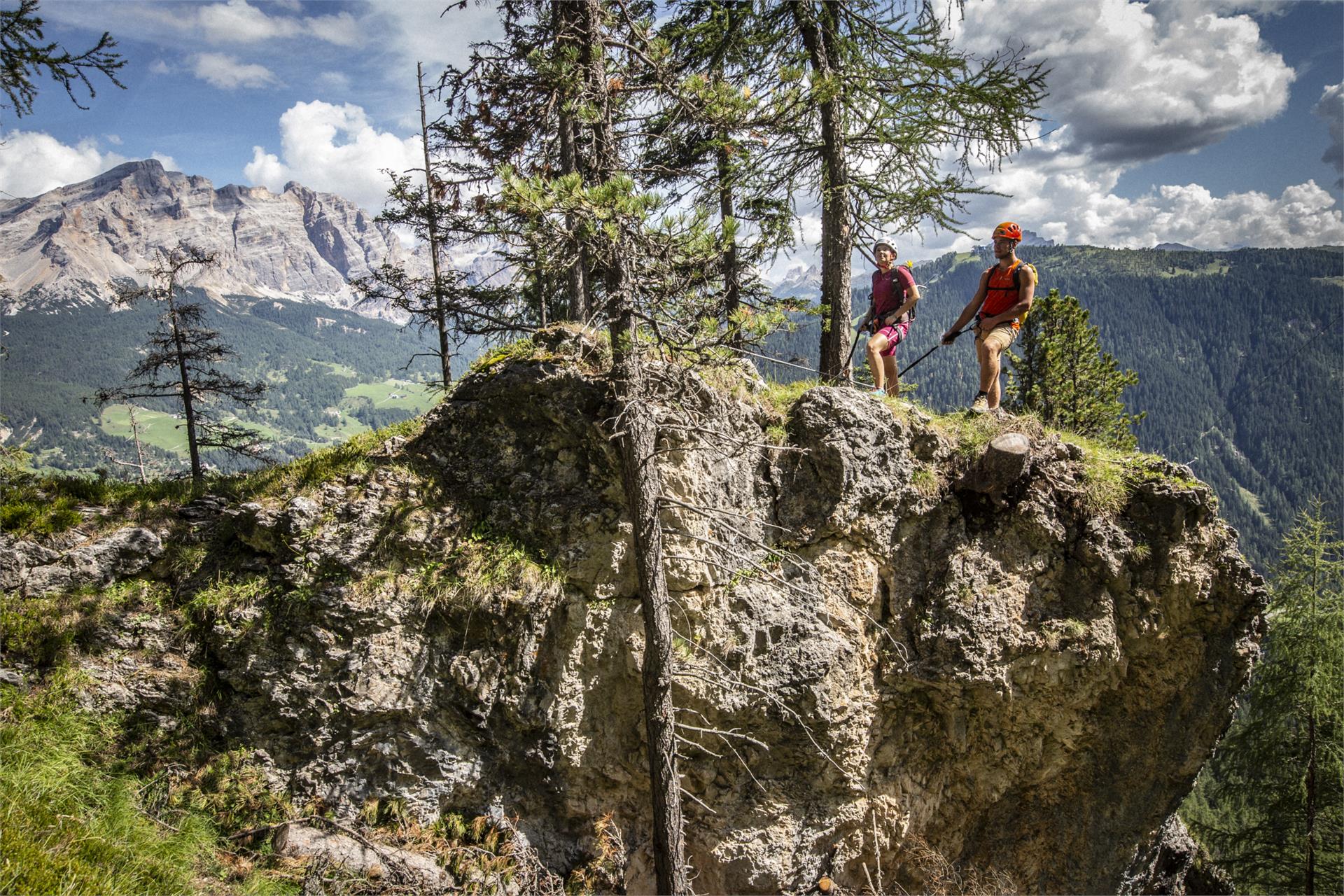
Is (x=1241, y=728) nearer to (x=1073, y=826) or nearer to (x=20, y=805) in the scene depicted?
(x=1073, y=826)

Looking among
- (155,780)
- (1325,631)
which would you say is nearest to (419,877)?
(155,780)

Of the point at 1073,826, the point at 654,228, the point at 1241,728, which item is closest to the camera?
the point at 654,228

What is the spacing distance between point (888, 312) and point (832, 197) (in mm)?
2222

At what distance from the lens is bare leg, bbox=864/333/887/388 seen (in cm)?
894

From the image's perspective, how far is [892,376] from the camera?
9.48 metres

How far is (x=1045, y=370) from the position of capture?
21.2 metres

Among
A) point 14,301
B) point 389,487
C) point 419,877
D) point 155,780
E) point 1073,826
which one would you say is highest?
point 14,301

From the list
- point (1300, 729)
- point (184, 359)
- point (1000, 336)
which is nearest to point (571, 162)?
point (1000, 336)

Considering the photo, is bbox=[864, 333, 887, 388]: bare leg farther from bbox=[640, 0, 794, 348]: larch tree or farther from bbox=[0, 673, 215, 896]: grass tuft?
bbox=[0, 673, 215, 896]: grass tuft

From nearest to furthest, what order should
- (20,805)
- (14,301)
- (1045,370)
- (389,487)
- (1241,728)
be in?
(20,805)
(389,487)
(14,301)
(1241,728)
(1045,370)

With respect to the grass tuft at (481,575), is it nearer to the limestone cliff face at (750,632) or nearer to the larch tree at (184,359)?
the limestone cliff face at (750,632)

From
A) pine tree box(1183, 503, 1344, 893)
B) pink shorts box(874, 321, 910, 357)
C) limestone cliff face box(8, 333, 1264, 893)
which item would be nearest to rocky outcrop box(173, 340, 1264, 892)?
limestone cliff face box(8, 333, 1264, 893)

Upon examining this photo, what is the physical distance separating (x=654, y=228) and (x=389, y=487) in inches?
188

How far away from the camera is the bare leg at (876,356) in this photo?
8938 mm
